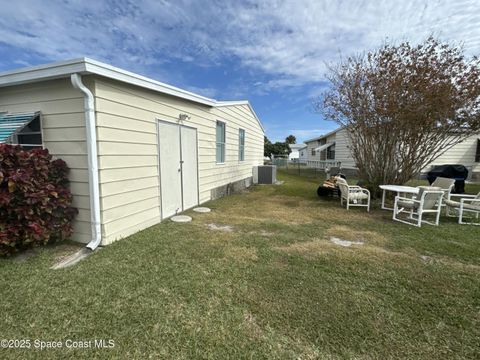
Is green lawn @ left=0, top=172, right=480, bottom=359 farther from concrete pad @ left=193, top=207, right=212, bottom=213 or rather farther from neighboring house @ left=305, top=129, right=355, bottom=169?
neighboring house @ left=305, top=129, right=355, bottom=169

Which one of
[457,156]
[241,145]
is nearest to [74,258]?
[241,145]

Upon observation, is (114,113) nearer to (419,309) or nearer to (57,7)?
(57,7)

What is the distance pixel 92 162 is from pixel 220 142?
4781mm

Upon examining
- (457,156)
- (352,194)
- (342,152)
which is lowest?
(352,194)

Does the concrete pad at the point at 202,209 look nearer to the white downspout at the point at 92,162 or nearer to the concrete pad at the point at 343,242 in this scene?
the white downspout at the point at 92,162

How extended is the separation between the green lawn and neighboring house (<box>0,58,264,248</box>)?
1.89ft

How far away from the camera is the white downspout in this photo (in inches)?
125

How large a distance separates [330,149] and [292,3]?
16410mm

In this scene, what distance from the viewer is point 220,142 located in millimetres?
7734

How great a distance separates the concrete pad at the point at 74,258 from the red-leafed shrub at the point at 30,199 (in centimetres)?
45

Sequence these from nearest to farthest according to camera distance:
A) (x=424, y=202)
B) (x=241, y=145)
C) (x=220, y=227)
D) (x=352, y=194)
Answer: (x=220, y=227) → (x=424, y=202) → (x=352, y=194) → (x=241, y=145)

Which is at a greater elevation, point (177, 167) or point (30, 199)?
point (177, 167)

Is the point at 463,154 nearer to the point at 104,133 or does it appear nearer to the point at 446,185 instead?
the point at 446,185

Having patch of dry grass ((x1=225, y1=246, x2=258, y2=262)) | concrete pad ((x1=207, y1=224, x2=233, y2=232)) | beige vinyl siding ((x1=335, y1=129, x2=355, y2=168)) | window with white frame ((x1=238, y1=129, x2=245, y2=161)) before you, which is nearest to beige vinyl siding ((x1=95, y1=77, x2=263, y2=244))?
concrete pad ((x1=207, y1=224, x2=233, y2=232))
